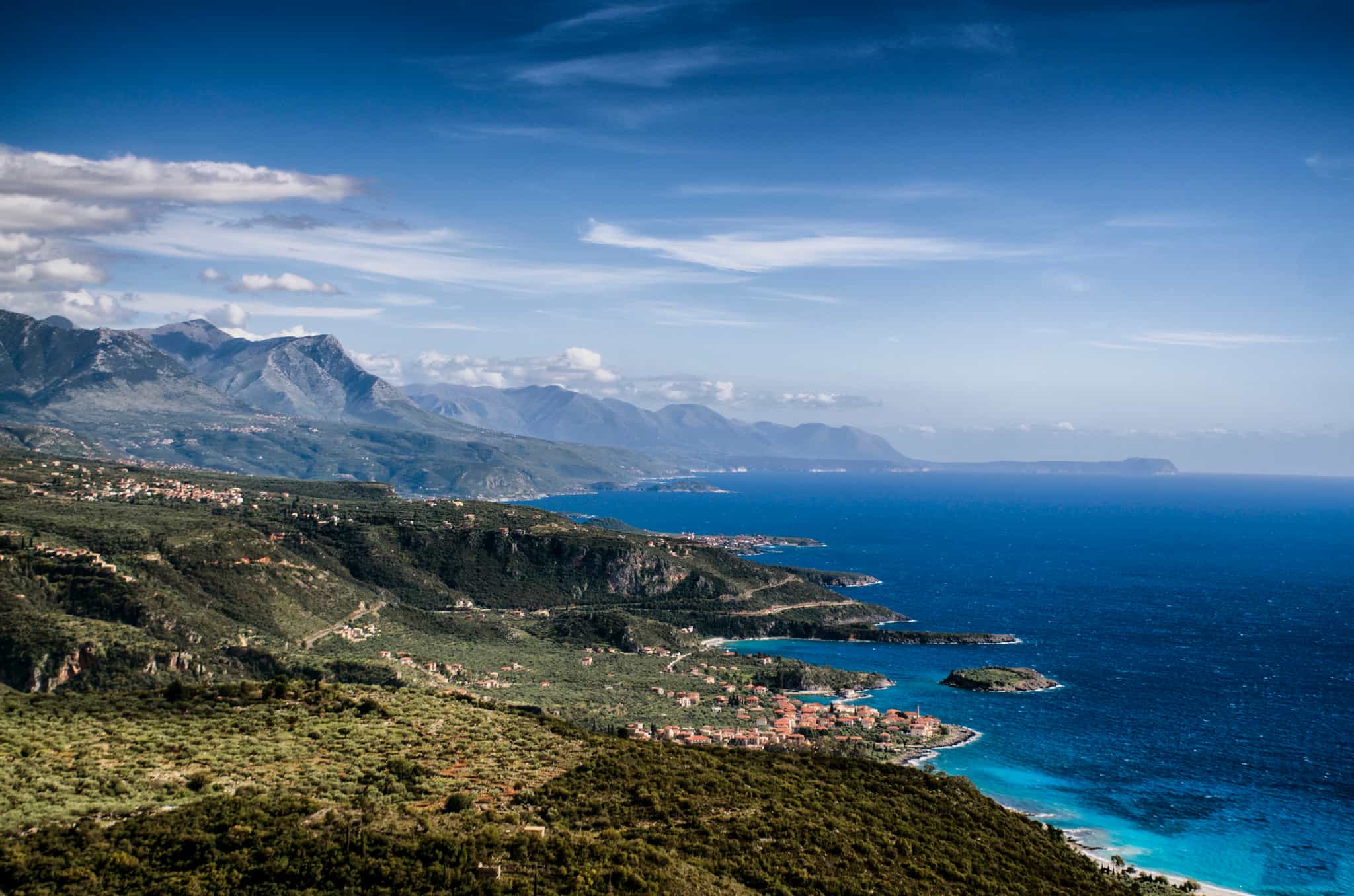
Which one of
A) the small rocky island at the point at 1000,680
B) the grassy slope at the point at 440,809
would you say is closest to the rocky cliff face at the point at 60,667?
the grassy slope at the point at 440,809

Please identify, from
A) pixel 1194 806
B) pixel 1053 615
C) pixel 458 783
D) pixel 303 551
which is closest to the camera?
pixel 458 783

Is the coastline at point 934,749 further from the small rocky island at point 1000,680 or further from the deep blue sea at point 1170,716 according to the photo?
the small rocky island at point 1000,680

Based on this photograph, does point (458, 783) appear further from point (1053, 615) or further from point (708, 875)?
point (1053, 615)

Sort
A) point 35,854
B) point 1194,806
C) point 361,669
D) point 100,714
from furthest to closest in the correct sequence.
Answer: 1. point 361,669
2. point 1194,806
3. point 100,714
4. point 35,854

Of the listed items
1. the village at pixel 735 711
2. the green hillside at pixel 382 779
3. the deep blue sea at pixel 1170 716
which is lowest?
the village at pixel 735 711

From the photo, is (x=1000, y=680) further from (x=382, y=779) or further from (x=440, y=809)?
(x=440, y=809)

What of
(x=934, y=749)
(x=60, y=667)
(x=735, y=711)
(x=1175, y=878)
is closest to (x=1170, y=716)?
(x=934, y=749)

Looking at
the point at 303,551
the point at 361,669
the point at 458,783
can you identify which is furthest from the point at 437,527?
the point at 458,783

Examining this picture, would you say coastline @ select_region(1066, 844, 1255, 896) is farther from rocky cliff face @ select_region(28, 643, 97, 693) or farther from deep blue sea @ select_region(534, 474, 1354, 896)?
rocky cliff face @ select_region(28, 643, 97, 693)

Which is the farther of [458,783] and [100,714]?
[100,714]
